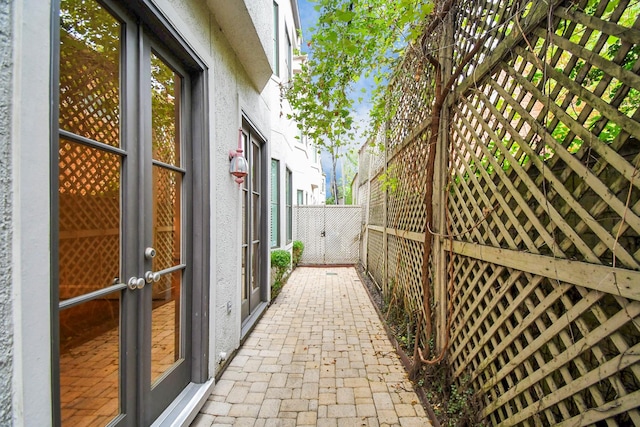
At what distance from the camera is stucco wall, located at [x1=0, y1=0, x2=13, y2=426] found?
2.68 ft

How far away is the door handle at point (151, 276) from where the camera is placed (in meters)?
1.64

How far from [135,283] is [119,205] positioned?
16.9 inches

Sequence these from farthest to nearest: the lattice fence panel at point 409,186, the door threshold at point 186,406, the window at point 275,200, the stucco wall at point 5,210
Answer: the window at point 275,200 < the lattice fence panel at point 409,186 < the door threshold at point 186,406 < the stucco wall at point 5,210

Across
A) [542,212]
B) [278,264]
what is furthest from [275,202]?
[542,212]

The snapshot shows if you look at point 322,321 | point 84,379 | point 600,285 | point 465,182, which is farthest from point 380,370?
point 84,379

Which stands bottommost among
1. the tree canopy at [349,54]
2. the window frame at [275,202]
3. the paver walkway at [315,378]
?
the paver walkway at [315,378]

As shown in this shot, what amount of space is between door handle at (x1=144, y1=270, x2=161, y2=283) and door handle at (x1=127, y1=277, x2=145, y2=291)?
0.05 metres

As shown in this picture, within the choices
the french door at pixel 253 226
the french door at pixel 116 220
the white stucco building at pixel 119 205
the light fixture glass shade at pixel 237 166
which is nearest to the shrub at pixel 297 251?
the french door at pixel 253 226

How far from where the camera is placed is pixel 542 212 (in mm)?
1442

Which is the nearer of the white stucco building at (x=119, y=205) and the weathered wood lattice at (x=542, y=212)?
the white stucco building at (x=119, y=205)

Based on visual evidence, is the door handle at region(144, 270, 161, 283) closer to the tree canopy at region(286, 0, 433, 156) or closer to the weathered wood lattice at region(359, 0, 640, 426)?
the weathered wood lattice at region(359, 0, 640, 426)

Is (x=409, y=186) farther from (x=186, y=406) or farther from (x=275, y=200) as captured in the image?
(x=186, y=406)

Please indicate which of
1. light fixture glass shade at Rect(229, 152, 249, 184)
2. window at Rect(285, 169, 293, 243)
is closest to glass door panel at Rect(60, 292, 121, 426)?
light fixture glass shade at Rect(229, 152, 249, 184)

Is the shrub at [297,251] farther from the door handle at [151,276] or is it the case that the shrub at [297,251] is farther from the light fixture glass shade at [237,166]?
the door handle at [151,276]
